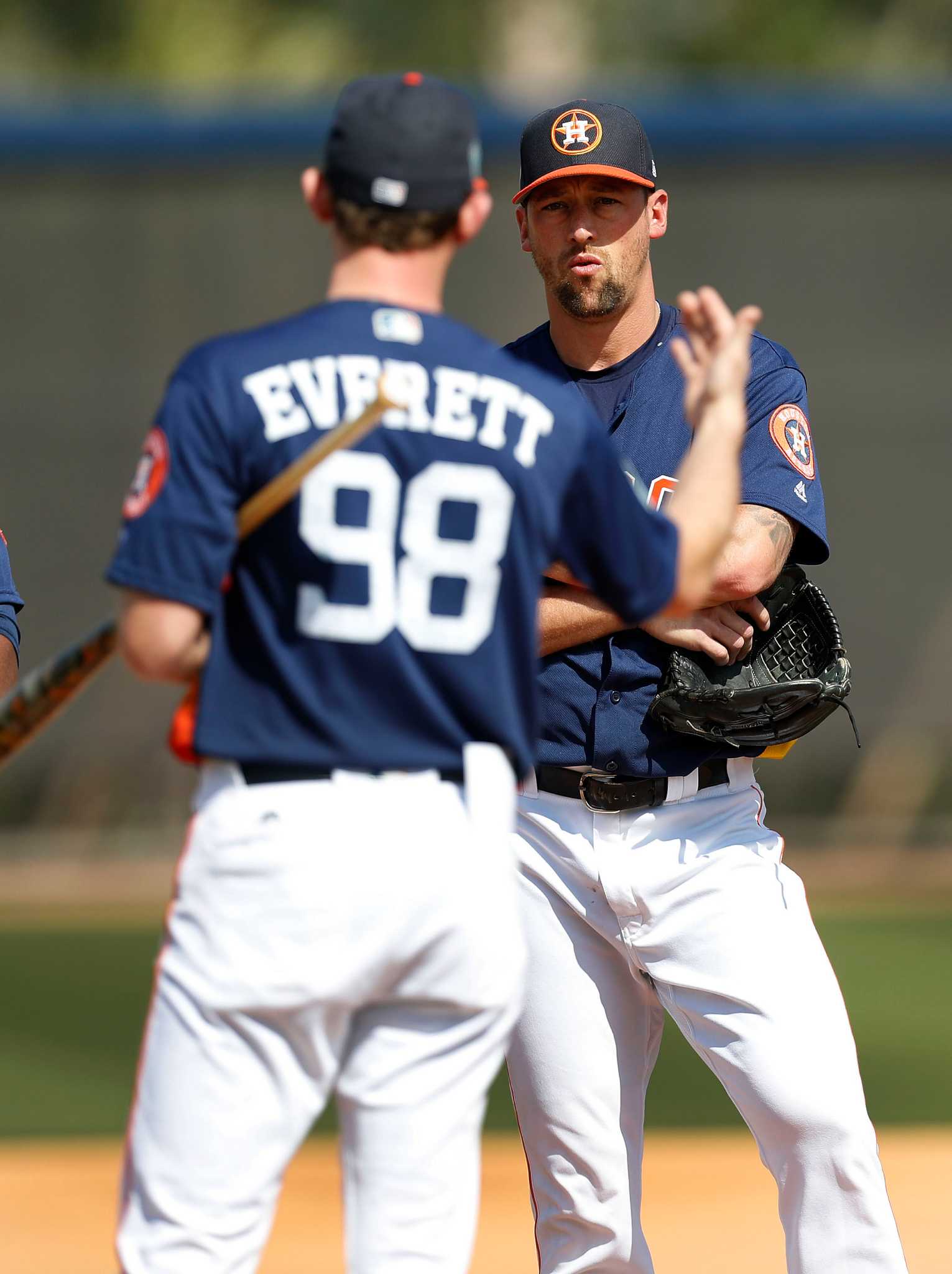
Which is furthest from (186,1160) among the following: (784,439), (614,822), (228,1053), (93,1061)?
(93,1061)

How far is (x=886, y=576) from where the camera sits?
1079 cm

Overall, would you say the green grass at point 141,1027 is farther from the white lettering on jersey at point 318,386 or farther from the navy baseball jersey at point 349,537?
the white lettering on jersey at point 318,386

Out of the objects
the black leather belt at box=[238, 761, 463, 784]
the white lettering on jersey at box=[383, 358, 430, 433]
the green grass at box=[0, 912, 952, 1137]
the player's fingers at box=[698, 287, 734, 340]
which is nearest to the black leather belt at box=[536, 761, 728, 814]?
the player's fingers at box=[698, 287, 734, 340]

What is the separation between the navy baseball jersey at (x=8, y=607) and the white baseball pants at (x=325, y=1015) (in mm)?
A: 1398

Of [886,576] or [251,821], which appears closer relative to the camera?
[251,821]

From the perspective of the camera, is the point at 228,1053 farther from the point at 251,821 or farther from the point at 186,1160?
the point at 251,821

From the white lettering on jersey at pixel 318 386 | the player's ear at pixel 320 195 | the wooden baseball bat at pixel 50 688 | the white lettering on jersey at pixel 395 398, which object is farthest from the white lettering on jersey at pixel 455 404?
the wooden baseball bat at pixel 50 688

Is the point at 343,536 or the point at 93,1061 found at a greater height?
the point at 343,536

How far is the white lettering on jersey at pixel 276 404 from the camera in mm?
2127

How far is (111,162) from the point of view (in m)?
11.0

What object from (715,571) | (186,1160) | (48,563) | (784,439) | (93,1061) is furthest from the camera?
(48,563)

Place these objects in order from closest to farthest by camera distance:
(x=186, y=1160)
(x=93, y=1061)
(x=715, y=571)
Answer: (x=186, y=1160), (x=715, y=571), (x=93, y=1061)

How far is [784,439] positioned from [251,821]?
156cm

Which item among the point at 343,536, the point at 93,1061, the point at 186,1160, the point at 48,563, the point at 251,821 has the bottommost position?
the point at 93,1061
